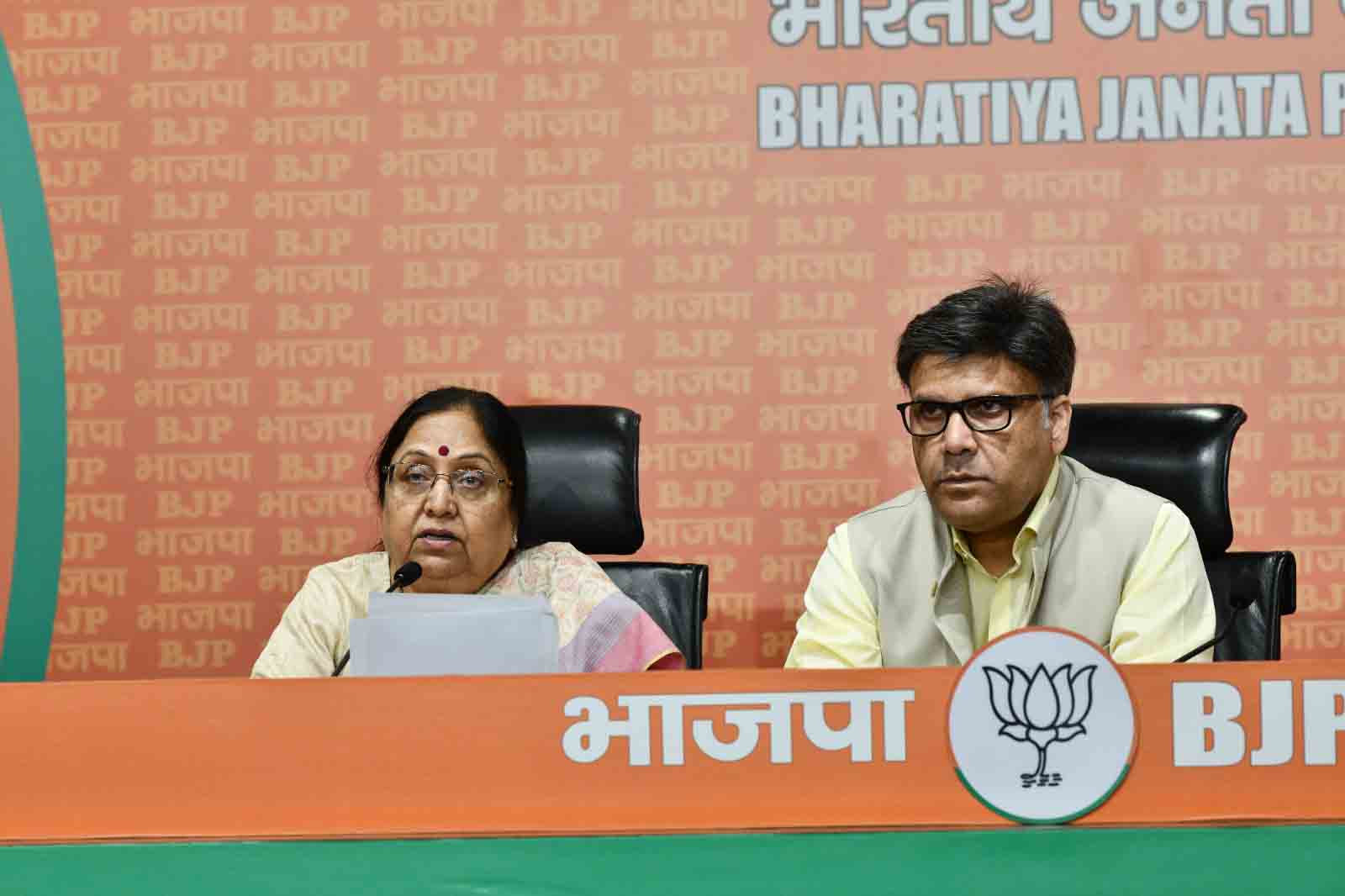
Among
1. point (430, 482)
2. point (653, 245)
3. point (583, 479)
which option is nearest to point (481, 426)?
point (430, 482)

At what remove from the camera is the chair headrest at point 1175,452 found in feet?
6.43

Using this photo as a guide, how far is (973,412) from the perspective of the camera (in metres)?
1.71

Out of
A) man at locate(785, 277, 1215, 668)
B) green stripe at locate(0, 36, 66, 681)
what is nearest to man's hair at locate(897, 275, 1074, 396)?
man at locate(785, 277, 1215, 668)

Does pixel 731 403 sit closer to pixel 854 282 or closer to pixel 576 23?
pixel 854 282

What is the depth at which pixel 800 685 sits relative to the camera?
3.50 ft

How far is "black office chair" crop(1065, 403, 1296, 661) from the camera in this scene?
77.2 inches

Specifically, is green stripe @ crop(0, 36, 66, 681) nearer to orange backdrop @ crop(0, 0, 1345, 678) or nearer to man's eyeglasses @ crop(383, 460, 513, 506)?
orange backdrop @ crop(0, 0, 1345, 678)

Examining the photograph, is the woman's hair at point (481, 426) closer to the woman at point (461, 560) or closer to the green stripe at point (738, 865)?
the woman at point (461, 560)

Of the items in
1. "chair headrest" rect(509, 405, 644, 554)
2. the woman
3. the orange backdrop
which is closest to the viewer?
the woman

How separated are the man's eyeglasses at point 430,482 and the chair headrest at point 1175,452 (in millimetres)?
842

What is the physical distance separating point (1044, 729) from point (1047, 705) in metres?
0.02

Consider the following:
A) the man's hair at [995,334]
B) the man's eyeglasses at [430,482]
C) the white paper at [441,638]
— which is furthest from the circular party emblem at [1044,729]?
the man's eyeglasses at [430,482]

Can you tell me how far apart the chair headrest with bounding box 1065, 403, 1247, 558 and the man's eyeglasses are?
84 cm

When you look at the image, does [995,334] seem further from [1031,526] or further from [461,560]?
[461,560]
